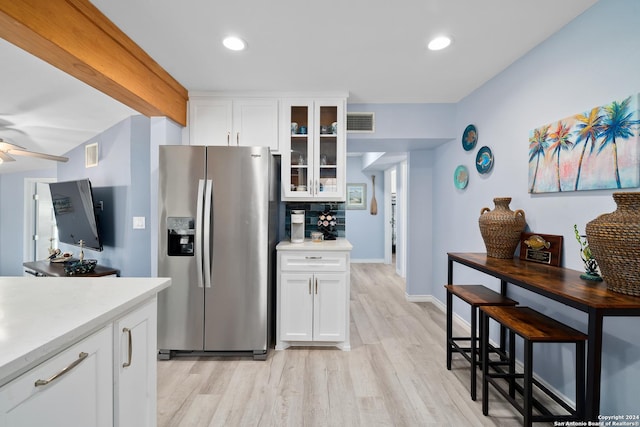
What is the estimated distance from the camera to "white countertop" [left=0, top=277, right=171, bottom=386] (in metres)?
0.66

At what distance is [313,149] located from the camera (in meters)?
2.81

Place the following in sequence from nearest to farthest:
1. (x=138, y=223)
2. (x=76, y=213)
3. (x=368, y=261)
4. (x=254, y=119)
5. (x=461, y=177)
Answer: (x=254, y=119)
(x=461, y=177)
(x=138, y=223)
(x=76, y=213)
(x=368, y=261)

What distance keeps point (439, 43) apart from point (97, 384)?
264cm

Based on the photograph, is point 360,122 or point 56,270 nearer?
point 360,122

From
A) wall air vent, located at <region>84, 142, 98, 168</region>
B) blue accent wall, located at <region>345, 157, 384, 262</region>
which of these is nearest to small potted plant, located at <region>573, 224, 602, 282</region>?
wall air vent, located at <region>84, 142, 98, 168</region>

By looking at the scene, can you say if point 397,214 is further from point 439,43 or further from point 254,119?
point 439,43

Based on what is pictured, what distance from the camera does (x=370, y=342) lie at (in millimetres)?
2650

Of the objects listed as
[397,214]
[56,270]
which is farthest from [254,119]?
[397,214]

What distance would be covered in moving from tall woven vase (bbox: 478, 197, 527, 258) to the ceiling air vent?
1550mm

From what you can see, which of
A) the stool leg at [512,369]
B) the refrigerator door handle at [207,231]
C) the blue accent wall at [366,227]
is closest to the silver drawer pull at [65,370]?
the refrigerator door handle at [207,231]

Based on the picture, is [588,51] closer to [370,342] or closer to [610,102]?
[610,102]

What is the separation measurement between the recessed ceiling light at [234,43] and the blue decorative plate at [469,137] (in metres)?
2.28

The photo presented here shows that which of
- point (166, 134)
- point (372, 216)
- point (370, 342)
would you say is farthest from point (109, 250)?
point (372, 216)

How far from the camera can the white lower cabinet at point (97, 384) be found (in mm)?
663
